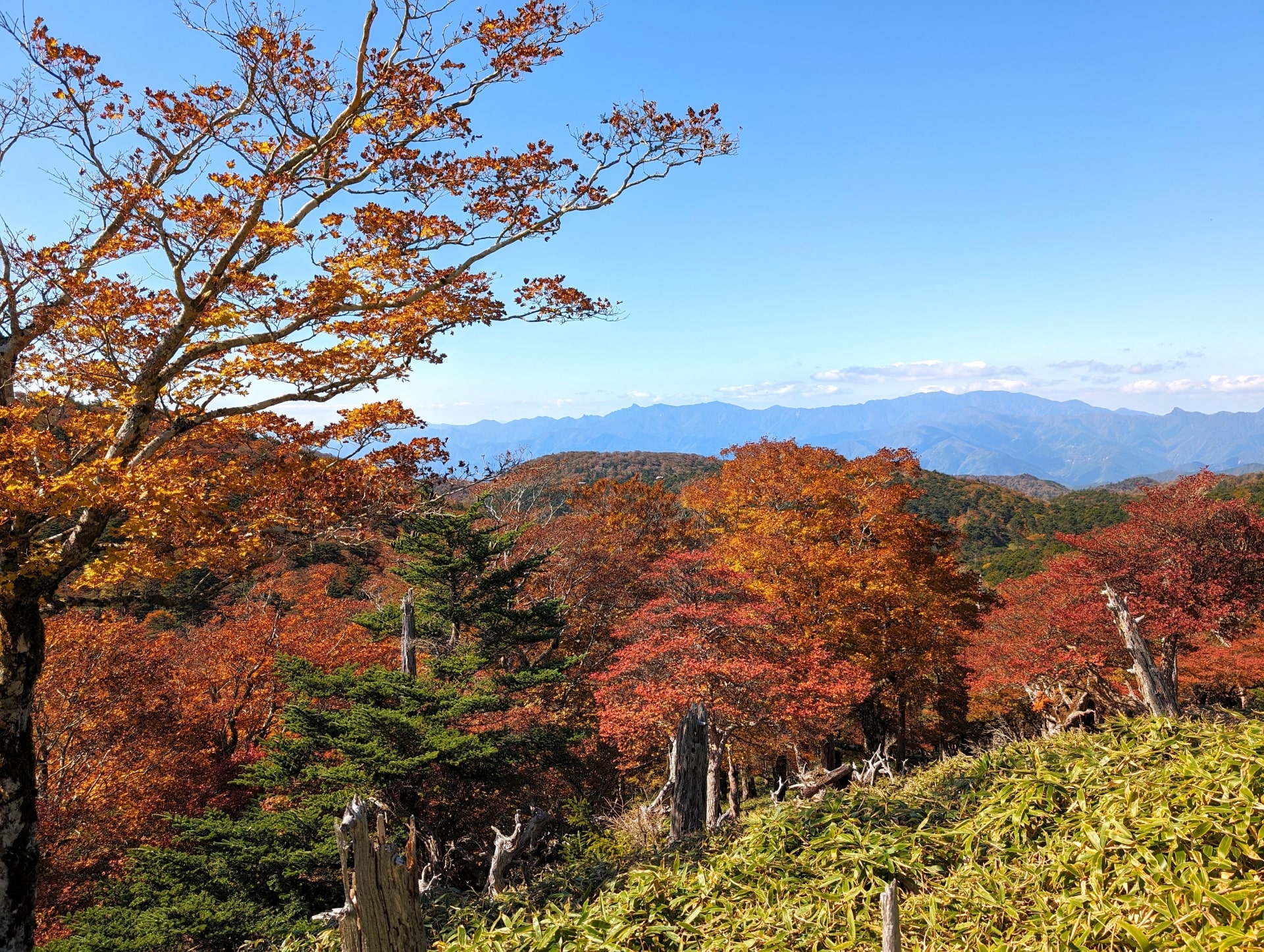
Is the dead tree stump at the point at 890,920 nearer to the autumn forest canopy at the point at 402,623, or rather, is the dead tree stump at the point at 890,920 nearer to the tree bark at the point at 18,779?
the autumn forest canopy at the point at 402,623

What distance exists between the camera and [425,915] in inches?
216

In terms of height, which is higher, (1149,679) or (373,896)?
(373,896)

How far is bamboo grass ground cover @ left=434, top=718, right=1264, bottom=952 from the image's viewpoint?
10.0ft

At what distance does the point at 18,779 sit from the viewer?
6.04 m

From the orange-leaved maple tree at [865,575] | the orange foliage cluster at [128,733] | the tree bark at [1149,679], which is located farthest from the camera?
the orange-leaved maple tree at [865,575]

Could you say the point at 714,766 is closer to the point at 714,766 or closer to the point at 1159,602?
the point at 714,766

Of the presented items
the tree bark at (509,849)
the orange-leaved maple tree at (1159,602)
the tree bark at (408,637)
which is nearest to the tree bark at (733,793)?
the tree bark at (509,849)

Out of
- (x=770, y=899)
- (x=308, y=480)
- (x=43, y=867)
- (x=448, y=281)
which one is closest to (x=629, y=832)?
(x=770, y=899)

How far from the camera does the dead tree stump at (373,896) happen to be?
326 centimetres

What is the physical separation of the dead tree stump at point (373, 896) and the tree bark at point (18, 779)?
16.4 feet

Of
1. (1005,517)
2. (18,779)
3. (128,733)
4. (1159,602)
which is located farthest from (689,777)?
(1005,517)

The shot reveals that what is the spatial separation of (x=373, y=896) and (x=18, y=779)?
5310 millimetres

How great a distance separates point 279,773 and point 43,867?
3.67m

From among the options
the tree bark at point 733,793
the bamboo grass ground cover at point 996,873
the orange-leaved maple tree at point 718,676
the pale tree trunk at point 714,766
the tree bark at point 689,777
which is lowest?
the tree bark at point 733,793
